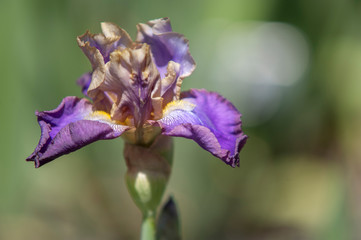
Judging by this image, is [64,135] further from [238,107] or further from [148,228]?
[238,107]

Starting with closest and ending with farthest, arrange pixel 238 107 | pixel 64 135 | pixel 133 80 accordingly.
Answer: pixel 64 135
pixel 133 80
pixel 238 107

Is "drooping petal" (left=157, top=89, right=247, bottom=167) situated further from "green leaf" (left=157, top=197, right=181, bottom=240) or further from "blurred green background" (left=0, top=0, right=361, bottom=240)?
"blurred green background" (left=0, top=0, right=361, bottom=240)

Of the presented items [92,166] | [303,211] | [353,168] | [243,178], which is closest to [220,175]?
[243,178]

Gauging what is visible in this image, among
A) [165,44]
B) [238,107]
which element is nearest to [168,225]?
[165,44]

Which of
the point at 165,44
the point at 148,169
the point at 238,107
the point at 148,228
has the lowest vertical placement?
the point at 148,228

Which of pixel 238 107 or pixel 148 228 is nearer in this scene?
pixel 148 228

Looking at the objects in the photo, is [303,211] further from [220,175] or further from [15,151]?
[15,151]

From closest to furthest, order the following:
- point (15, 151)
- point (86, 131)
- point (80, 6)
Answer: point (86, 131), point (15, 151), point (80, 6)
